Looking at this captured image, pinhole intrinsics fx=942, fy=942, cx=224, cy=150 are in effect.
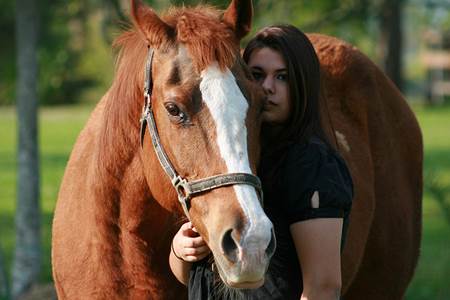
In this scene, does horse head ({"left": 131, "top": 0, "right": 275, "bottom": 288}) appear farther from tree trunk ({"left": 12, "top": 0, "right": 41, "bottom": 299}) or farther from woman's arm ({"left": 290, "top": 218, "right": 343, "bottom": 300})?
tree trunk ({"left": 12, "top": 0, "right": 41, "bottom": 299})

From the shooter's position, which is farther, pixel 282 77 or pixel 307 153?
pixel 282 77

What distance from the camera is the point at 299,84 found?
3.29 m

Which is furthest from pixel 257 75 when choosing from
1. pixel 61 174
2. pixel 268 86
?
pixel 61 174

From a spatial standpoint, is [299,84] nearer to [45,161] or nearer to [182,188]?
[182,188]

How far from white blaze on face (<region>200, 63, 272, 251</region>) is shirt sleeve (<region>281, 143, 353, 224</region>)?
204mm

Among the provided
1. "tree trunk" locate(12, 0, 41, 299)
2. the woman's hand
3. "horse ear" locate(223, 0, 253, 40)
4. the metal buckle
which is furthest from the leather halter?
"tree trunk" locate(12, 0, 41, 299)

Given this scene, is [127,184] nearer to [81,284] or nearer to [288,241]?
[81,284]

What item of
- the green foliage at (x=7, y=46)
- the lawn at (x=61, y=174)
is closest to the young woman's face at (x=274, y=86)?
the lawn at (x=61, y=174)

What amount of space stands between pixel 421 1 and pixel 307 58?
260 inches

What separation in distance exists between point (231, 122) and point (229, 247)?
1.42 feet

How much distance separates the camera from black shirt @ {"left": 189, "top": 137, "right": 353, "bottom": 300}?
10.2 feet

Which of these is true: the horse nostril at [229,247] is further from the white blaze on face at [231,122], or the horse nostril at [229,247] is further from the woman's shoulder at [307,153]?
the woman's shoulder at [307,153]

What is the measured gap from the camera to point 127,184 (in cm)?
373

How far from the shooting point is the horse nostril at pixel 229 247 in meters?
2.89
